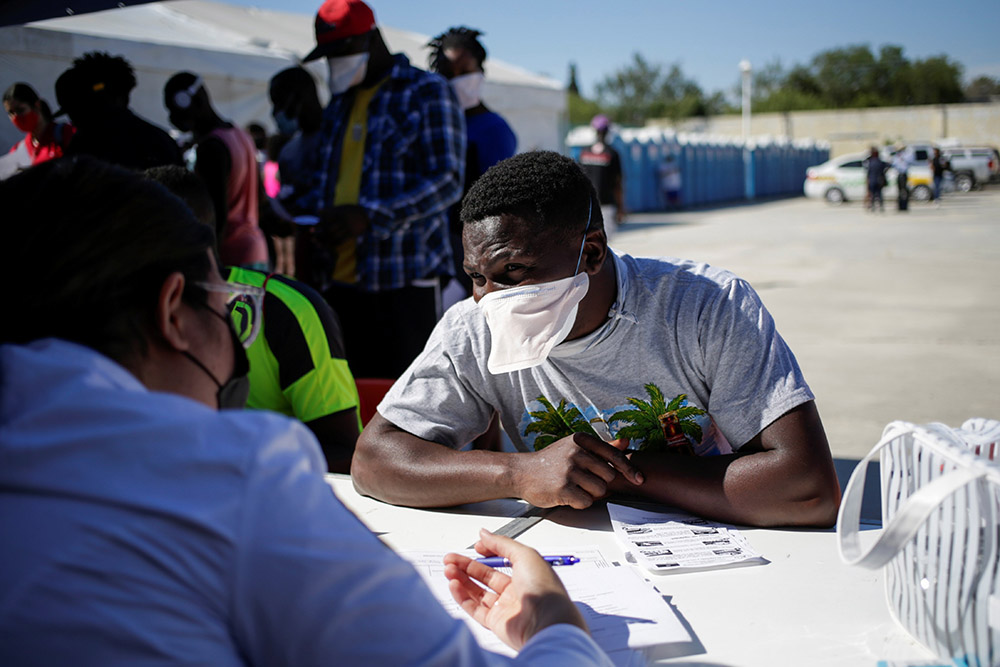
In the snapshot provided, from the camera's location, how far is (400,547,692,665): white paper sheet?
4.13 ft

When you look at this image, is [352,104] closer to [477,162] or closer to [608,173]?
[477,162]

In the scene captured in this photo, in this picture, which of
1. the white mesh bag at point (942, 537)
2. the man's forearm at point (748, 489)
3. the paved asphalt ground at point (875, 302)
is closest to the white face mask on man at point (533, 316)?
the man's forearm at point (748, 489)

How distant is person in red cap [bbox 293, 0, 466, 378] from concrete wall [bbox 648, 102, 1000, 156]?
40.0m

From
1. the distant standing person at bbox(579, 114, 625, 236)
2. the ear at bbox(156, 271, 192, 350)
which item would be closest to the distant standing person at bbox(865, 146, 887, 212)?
the distant standing person at bbox(579, 114, 625, 236)

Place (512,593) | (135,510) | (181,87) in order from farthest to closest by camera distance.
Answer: (181,87)
(512,593)
(135,510)

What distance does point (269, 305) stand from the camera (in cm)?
226

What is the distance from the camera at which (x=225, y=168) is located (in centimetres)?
386

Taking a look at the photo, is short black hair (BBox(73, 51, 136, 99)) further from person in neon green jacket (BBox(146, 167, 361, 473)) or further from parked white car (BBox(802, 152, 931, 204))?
parked white car (BBox(802, 152, 931, 204))

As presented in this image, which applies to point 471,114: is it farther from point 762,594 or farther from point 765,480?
Answer: point 762,594

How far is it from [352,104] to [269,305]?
1503 millimetres

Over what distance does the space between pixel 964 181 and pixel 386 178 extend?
30.4 metres

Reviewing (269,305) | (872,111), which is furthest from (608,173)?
(872,111)

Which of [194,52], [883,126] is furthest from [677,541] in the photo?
[883,126]

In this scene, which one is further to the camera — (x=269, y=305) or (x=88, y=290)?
(x=269, y=305)
